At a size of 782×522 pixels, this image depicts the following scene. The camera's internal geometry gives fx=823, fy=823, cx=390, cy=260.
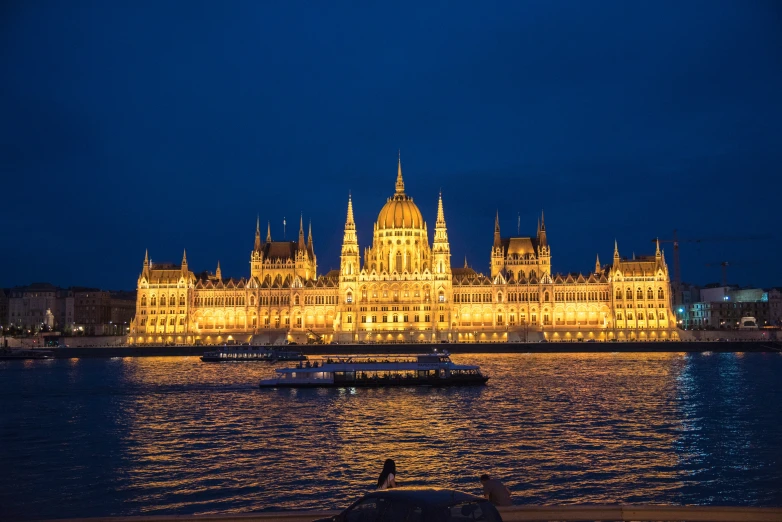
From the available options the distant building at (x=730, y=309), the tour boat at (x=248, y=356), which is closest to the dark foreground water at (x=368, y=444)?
the tour boat at (x=248, y=356)

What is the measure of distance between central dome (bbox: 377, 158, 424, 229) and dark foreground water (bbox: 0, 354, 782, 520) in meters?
88.5

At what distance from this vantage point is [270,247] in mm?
168500

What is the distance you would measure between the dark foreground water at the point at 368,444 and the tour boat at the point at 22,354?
61.5 meters

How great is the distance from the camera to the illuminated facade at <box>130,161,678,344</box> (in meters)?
147

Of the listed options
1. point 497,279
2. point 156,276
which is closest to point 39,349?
point 156,276

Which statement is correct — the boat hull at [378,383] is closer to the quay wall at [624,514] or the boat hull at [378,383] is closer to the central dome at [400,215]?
the quay wall at [624,514]

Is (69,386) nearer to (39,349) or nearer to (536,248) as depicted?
(39,349)

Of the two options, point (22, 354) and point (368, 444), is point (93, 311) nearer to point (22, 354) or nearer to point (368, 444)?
point (22, 354)

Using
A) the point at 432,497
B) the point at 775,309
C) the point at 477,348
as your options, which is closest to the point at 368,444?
the point at 432,497

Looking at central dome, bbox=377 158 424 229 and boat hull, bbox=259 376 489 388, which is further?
central dome, bbox=377 158 424 229

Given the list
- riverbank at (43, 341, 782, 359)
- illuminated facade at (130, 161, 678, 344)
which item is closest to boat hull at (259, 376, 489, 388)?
riverbank at (43, 341, 782, 359)

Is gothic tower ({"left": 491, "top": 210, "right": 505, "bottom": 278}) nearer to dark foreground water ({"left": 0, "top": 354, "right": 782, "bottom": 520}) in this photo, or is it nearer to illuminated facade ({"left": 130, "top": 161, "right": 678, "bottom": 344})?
illuminated facade ({"left": 130, "top": 161, "right": 678, "bottom": 344})

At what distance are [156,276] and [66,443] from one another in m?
124

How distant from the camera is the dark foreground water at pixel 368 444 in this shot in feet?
93.5
